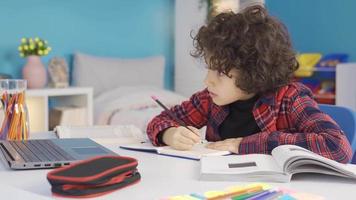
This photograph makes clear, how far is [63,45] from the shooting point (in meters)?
3.72

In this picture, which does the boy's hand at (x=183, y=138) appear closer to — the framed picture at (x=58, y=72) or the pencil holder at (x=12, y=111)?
the pencil holder at (x=12, y=111)

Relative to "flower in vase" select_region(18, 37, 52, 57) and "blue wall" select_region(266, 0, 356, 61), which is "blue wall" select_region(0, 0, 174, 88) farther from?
"blue wall" select_region(266, 0, 356, 61)

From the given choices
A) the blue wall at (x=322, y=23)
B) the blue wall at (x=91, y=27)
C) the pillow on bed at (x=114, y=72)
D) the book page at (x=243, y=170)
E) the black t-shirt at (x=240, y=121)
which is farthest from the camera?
the blue wall at (x=322, y=23)

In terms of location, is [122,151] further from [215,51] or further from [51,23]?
[51,23]

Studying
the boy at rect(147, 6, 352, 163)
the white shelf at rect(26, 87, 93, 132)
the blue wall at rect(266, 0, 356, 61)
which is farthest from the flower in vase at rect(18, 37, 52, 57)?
the boy at rect(147, 6, 352, 163)

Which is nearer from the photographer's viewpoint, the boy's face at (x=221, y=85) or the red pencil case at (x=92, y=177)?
the red pencil case at (x=92, y=177)

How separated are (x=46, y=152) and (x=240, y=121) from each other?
56cm

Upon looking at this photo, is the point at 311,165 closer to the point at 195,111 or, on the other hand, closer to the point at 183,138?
the point at 183,138

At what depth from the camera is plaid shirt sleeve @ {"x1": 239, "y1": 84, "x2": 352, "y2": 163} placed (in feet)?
3.74

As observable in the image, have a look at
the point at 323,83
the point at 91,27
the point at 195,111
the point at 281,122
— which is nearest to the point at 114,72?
the point at 91,27

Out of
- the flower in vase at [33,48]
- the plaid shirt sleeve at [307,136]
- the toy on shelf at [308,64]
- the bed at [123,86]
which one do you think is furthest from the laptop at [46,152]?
the toy on shelf at [308,64]

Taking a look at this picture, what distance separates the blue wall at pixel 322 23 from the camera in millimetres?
3875

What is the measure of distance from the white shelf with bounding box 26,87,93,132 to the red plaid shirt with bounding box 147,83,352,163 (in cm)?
195

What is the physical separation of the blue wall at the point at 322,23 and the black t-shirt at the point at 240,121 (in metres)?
2.59
